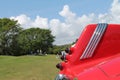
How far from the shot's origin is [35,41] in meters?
102

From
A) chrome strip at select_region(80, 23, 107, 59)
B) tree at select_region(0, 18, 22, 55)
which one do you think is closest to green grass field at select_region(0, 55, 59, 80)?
chrome strip at select_region(80, 23, 107, 59)

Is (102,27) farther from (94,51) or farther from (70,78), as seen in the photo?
(70,78)

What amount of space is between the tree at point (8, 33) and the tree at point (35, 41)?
6.75m

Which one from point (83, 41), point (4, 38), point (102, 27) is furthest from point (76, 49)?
point (4, 38)

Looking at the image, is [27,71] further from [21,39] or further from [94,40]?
[21,39]

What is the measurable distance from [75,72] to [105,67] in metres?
1.53

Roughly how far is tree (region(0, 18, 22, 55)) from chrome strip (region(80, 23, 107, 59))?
8201cm

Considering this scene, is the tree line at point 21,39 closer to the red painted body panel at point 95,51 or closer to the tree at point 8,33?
the tree at point 8,33

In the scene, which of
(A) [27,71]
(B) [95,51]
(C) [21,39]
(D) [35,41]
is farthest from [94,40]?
(D) [35,41]

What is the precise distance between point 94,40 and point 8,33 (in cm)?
8491

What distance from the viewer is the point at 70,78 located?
5.88 meters

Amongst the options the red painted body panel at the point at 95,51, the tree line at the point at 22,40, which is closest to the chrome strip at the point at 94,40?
the red painted body panel at the point at 95,51

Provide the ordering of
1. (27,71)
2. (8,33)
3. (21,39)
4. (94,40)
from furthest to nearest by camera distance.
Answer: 1. (21,39)
2. (8,33)
3. (27,71)
4. (94,40)

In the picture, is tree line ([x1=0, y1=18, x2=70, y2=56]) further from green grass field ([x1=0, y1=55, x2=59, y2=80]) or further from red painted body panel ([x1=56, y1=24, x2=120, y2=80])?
red painted body panel ([x1=56, y1=24, x2=120, y2=80])
